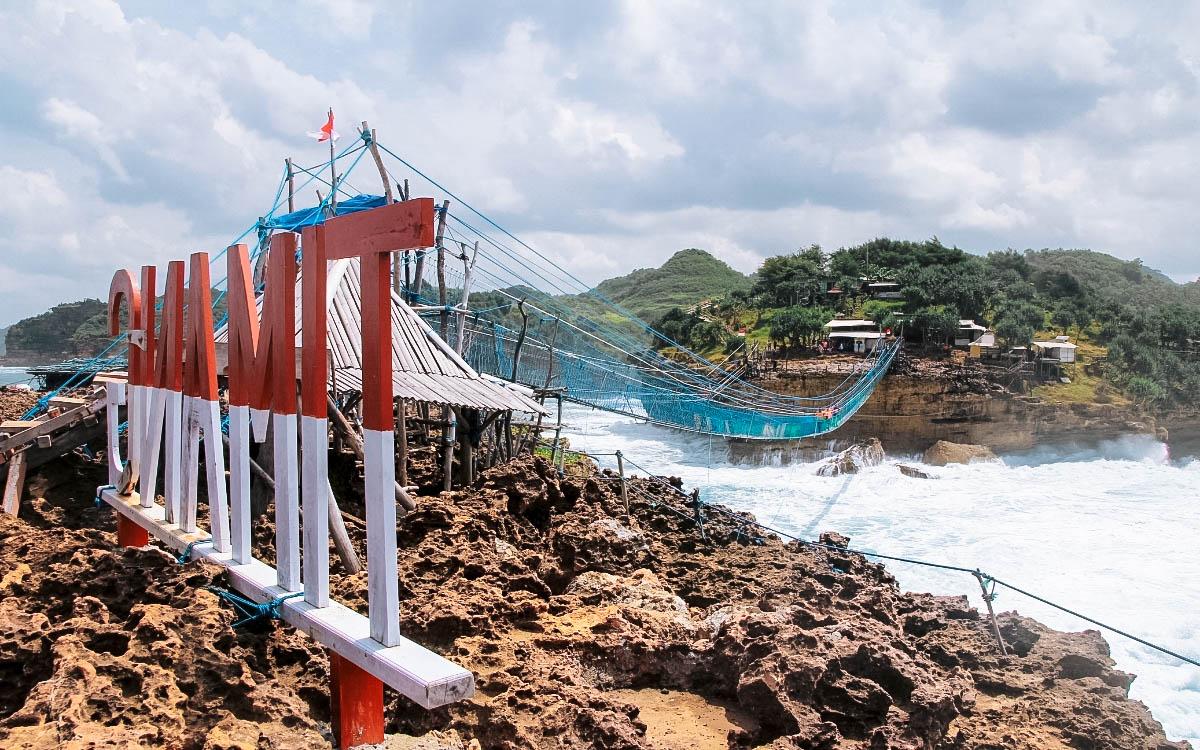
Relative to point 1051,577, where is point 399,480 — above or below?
above

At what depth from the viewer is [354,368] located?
8125mm

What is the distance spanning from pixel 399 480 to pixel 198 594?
4.73 meters

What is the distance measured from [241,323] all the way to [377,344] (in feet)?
3.97

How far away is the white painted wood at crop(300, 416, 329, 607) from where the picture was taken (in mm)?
3516

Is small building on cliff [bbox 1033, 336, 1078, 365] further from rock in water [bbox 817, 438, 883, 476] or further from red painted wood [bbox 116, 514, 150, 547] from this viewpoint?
red painted wood [bbox 116, 514, 150, 547]

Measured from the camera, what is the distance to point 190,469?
4.79 m

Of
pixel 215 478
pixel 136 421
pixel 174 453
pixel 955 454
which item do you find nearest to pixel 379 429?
pixel 215 478

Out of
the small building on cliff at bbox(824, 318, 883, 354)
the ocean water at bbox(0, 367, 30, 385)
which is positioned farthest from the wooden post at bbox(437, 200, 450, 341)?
the small building on cliff at bbox(824, 318, 883, 354)

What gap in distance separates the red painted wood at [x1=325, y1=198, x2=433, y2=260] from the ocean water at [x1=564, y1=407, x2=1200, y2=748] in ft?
28.0

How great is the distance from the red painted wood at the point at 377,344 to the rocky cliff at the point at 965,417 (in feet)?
90.6

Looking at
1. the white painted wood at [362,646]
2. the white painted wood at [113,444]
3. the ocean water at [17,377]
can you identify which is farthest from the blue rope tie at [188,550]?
the ocean water at [17,377]

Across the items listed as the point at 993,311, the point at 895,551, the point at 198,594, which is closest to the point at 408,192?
the point at 198,594

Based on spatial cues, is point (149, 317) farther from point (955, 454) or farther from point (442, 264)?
point (955, 454)

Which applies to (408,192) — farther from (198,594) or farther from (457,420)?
(198,594)
